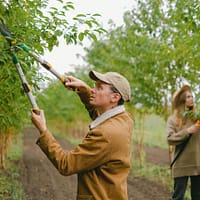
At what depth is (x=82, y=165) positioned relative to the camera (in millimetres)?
3209

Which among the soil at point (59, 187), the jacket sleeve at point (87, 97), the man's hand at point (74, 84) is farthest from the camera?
the soil at point (59, 187)

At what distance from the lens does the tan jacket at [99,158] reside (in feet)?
10.5

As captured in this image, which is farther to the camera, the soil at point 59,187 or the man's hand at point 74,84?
the soil at point 59,187

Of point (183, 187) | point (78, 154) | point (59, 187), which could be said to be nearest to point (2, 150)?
point (59, 187)

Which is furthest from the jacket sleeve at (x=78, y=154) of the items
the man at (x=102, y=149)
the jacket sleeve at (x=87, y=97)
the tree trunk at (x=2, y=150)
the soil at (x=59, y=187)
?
the tree trunk at (x=2, y=150)

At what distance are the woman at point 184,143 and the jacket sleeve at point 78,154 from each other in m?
3.22

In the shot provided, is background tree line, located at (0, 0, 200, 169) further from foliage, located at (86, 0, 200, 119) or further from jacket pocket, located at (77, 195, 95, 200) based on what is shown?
jacket pocket, located at (77, 195, 95, 200)

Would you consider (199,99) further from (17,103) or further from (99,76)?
(99,76)

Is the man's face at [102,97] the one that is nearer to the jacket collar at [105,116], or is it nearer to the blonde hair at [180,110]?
the jacket collar at [105,116]

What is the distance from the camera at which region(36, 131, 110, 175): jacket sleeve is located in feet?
10.5

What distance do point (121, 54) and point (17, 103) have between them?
332 inches

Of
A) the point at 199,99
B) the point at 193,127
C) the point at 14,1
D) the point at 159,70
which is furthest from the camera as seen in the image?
the point at 159,70

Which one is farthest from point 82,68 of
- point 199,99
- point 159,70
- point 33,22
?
point 33,22

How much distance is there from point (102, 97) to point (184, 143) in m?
3.28
